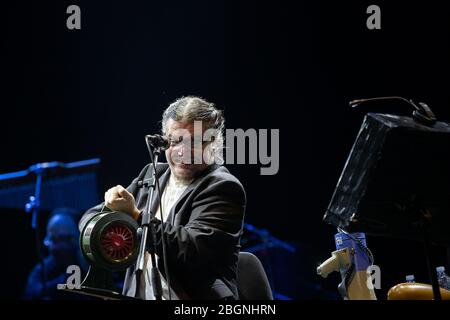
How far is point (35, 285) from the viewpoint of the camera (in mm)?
4766

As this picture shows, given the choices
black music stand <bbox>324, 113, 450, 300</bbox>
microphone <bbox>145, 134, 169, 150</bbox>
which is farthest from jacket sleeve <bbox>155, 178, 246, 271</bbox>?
black music stand <bbox>324, 113, 450, 300</bbox>

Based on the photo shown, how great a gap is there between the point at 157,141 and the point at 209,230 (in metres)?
0.38

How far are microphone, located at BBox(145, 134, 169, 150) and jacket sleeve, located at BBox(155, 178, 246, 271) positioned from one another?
0.28m

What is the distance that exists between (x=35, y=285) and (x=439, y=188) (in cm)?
367

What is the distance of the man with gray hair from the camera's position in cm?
230

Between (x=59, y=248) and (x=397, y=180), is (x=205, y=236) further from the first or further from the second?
(x=59, y=248)

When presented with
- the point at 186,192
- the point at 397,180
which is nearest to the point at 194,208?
the point at 186,192

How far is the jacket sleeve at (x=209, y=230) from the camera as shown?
7.47 feet

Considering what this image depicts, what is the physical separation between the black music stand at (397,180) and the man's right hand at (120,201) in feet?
2.59

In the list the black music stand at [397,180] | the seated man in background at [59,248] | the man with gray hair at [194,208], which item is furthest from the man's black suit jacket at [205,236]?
the seated man in background at [59,248]

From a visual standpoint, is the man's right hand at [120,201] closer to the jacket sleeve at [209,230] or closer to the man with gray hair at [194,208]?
the man with gray hair at [194,208]

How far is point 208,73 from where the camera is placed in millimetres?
5117
